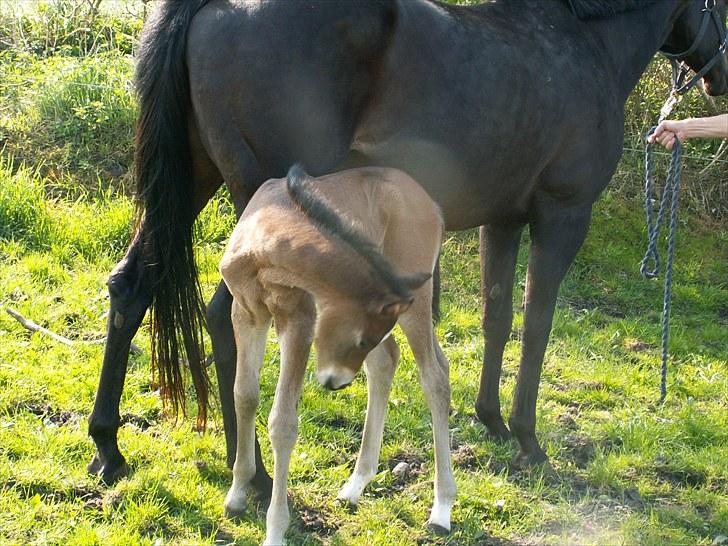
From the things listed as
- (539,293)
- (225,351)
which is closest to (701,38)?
(539,293)

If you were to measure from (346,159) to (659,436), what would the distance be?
2234 millimetres

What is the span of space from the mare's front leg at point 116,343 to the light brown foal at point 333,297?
2.06 ft

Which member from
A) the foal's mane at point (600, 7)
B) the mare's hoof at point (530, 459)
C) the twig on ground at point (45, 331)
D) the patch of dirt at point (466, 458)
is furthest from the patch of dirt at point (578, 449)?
the twig on ground at point (45, 331)

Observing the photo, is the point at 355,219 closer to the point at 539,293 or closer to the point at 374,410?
the point at 374,410

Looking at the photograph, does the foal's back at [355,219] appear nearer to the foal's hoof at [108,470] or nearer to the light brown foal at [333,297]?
the light brown foal at [333,297]

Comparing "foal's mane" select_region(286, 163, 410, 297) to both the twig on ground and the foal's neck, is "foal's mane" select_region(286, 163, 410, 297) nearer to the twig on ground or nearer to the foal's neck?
the foal's neck

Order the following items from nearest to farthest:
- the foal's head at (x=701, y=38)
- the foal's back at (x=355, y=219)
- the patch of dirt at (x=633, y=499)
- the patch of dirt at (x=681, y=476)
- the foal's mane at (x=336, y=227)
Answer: the foal's mane at (x=336, y=227)
the foal's back at (x=355, y=219)
the patch of dirt at (x=633, y=499)
the patch of dirt at (x=681, y=476)
the foal's head at (x=701, y=38)

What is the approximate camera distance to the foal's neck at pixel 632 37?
15.1 ft

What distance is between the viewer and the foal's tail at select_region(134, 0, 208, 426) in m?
3.75

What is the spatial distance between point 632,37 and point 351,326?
2.46m

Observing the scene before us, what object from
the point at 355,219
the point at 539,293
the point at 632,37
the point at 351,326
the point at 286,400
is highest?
the point at 632,37

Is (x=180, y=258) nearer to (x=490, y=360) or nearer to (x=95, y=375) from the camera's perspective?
(x=95, y=375)

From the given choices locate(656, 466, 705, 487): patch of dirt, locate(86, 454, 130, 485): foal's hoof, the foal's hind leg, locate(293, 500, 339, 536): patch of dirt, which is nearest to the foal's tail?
the foal's hind leg

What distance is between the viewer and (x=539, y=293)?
4512mm
